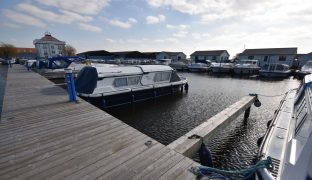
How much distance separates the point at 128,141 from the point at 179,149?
1.23 m

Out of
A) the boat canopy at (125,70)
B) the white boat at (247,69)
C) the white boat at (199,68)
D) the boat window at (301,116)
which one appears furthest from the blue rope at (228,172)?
the white boat at (199,68)

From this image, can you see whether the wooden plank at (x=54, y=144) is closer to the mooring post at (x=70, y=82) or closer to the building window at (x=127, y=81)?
the mooring post at (x=70, y=82)

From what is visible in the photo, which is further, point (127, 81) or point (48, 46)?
point (48, 46)

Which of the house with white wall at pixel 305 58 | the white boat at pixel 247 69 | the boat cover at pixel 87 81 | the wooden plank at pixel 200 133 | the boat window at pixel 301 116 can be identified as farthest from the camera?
→ the house with white wall at pixel 305 58

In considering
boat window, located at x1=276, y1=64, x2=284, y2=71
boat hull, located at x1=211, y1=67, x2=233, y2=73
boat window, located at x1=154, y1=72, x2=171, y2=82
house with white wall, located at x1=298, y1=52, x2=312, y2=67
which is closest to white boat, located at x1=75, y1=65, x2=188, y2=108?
boat window, located at x1=154, y1=72, x2=171, y2=82

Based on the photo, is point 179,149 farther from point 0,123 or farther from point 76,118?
point 0,123

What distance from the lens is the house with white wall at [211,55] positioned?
52162mm

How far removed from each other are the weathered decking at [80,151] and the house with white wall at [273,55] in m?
49.3

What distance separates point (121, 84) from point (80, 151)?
7736 mm

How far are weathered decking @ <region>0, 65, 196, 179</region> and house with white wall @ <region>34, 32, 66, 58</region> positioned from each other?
7766cm

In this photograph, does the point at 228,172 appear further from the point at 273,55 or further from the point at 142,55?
the point at 142,55

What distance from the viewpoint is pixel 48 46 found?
72.8 meters

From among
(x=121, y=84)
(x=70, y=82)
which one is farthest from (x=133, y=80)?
(x=70, y=82)

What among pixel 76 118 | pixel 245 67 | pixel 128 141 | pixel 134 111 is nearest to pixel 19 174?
pixel 128 141
